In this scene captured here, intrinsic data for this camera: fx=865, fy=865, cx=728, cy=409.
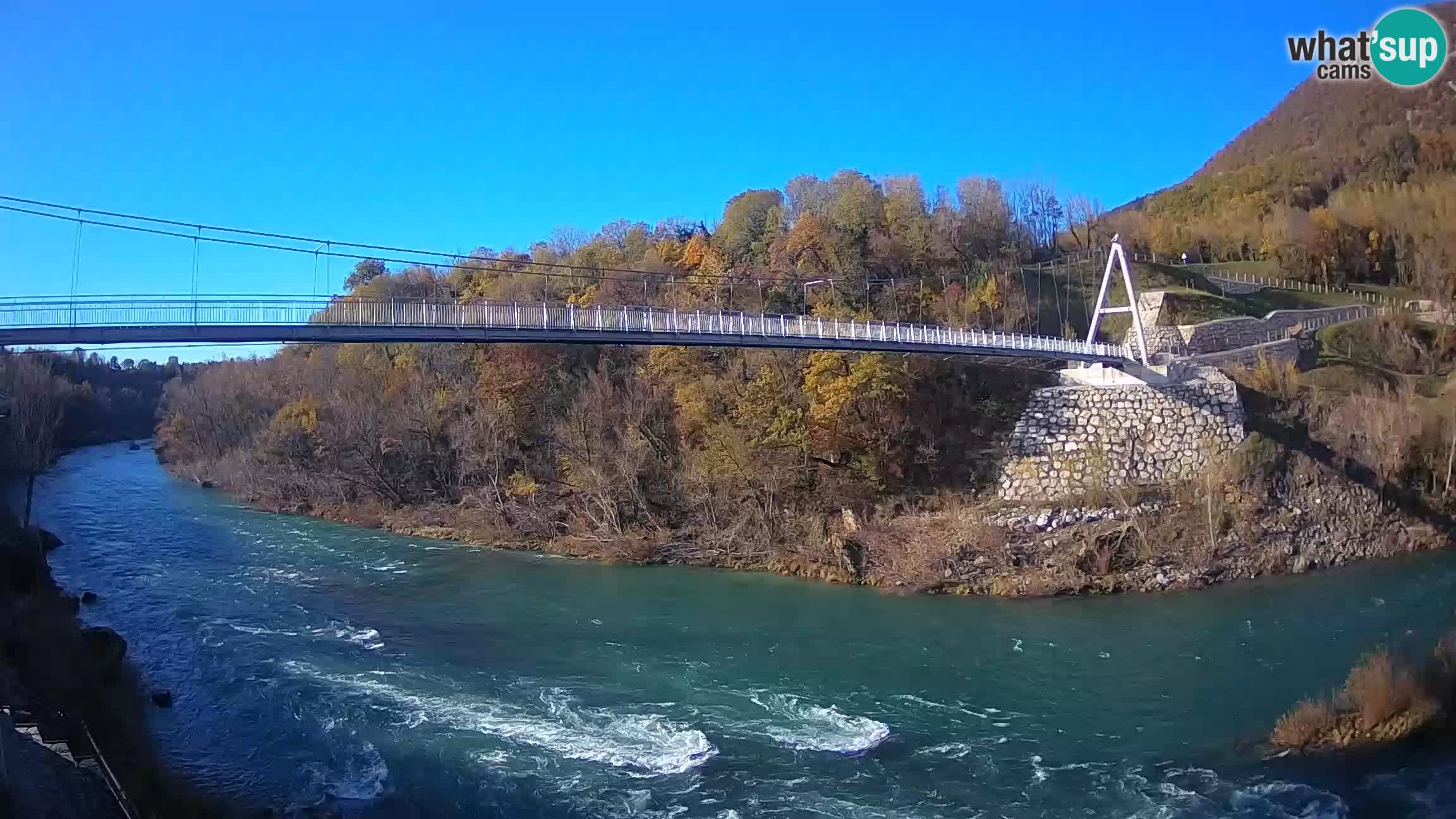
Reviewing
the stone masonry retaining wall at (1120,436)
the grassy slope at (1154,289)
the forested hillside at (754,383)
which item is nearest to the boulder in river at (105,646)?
the forested hillside at (754,383)

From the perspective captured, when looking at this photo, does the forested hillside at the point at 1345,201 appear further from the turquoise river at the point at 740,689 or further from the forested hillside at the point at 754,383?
the turquoise river at the point at 740,689

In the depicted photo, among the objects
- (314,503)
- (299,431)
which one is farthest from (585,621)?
(299,431)

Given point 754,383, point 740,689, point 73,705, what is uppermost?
point 754,383

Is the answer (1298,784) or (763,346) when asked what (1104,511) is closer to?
(763,346)

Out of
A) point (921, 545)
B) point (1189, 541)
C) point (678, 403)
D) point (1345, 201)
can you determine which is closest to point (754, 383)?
point (678, 403)

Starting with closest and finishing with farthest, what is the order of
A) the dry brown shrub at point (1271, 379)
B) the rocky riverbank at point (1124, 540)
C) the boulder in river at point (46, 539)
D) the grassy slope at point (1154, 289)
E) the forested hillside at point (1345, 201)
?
the rocky riverbank at point (1124, 540)
the boulder in river at point (46, 539)
the dry brown shrub at point (1271, 379)
the grassy slope at point (1154, 289)
the forested hillside at point (1345, 201)

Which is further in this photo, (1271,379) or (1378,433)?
(1271,379)

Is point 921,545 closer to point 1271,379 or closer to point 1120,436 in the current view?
point 1120,436

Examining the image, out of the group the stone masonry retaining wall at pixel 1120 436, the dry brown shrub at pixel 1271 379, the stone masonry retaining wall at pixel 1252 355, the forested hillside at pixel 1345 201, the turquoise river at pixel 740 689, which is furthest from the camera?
the forested hillside at pixel 1345 201
